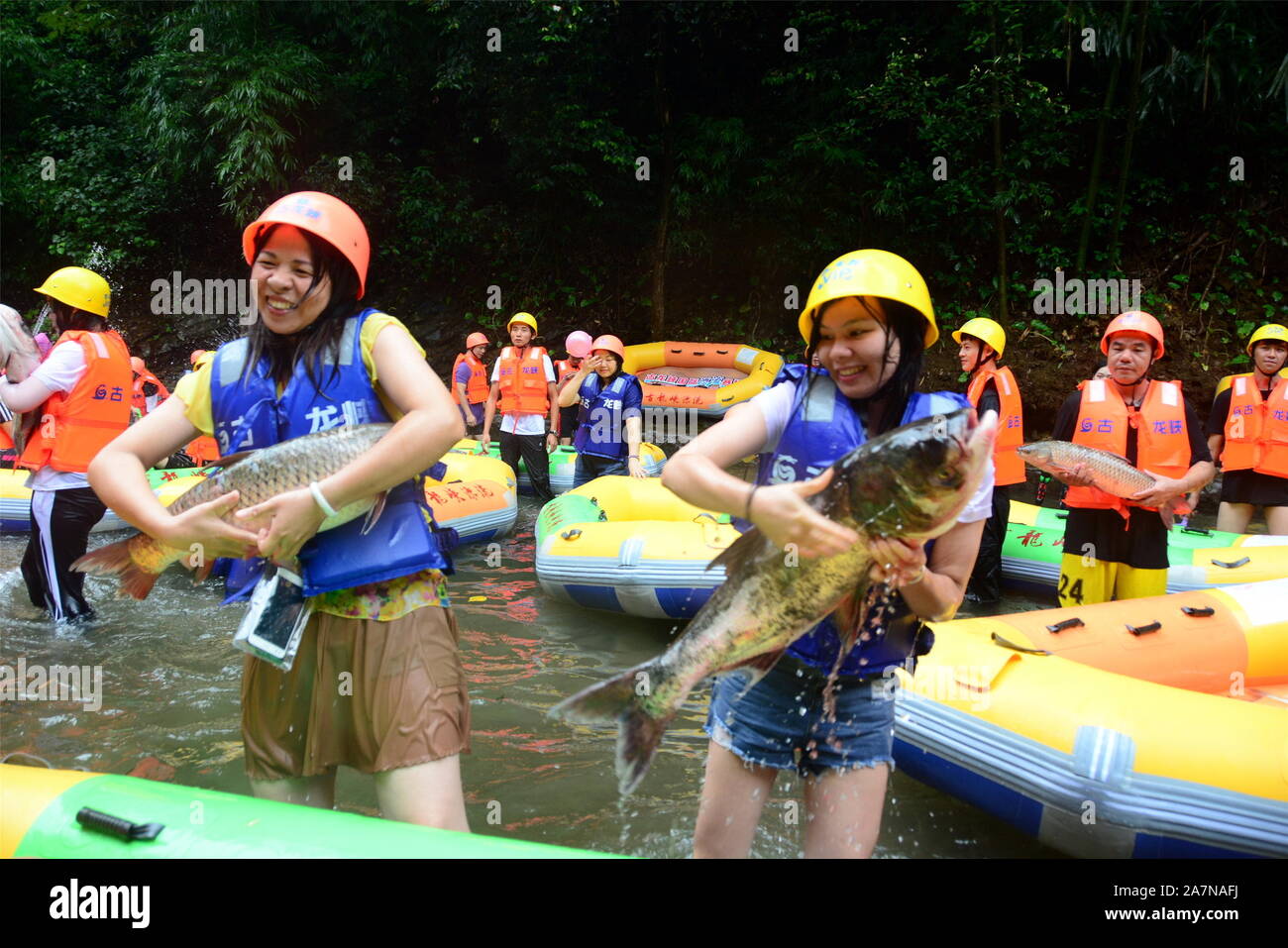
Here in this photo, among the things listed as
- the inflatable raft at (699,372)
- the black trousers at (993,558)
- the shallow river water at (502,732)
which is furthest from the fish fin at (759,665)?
the inflatable raft at (699,372)

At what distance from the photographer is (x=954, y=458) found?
182 cm

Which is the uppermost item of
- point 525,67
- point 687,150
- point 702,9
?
point 702,9

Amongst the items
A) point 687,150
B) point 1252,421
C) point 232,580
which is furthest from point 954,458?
point 687,150

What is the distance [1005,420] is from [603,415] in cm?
359

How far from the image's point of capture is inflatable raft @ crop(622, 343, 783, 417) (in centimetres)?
1706

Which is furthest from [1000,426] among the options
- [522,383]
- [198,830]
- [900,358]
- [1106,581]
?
[198,830]

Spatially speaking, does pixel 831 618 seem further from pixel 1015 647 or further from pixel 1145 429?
pixel 1145 429

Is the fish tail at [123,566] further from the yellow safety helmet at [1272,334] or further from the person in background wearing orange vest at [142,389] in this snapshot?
the person in background wearing orange vest at [142,389]

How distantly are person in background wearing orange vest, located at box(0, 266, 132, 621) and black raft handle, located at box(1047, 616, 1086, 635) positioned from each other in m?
5.66

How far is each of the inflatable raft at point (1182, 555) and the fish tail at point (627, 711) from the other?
4.07 metres

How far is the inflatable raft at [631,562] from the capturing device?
643 cm

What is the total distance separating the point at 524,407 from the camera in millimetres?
11375
